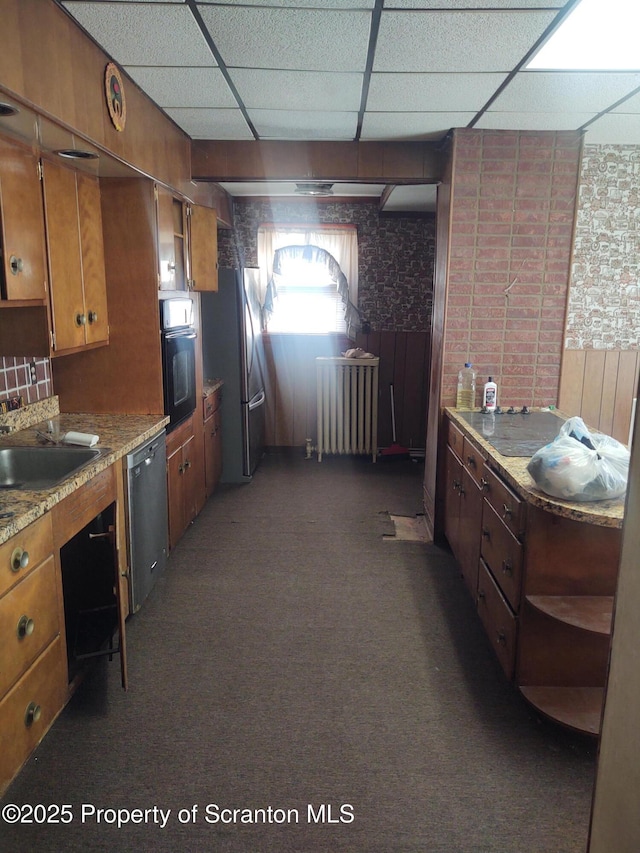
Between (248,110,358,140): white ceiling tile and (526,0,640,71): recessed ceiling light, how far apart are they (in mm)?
1097

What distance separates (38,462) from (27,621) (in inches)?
33.8

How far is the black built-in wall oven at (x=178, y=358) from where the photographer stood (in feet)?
10.6

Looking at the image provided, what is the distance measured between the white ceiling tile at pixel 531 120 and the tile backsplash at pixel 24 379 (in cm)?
253

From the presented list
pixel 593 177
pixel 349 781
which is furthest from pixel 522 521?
pixel 593 177

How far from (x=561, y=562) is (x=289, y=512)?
2.41 metres

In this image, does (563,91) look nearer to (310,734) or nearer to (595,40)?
(595,40)

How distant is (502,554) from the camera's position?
2.37m

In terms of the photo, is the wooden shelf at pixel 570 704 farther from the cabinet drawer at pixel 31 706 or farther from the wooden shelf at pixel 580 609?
the cabinet drawer at pixel 31 706

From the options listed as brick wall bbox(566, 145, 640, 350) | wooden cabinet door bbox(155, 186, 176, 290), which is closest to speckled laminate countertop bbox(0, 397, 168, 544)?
wooden cabinet door bbox(155, 186, 176, 290)

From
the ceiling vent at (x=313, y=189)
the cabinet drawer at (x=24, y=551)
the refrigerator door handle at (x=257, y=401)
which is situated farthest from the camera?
the refrigerator door handle at (x=257, y=401)

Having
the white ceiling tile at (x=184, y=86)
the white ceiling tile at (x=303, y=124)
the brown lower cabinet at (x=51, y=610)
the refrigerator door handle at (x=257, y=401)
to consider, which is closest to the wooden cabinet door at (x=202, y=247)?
the white ceiling tile at (x=303, y=124)

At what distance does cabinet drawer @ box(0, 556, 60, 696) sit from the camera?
169 centimetres

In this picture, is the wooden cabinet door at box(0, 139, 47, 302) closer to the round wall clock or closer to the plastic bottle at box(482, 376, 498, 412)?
the round wall clock

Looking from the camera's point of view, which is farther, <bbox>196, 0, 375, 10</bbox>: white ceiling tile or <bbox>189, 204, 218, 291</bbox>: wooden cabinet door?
<bbox>189, 204, 218, 291</bbox>: wooden cabinet door
